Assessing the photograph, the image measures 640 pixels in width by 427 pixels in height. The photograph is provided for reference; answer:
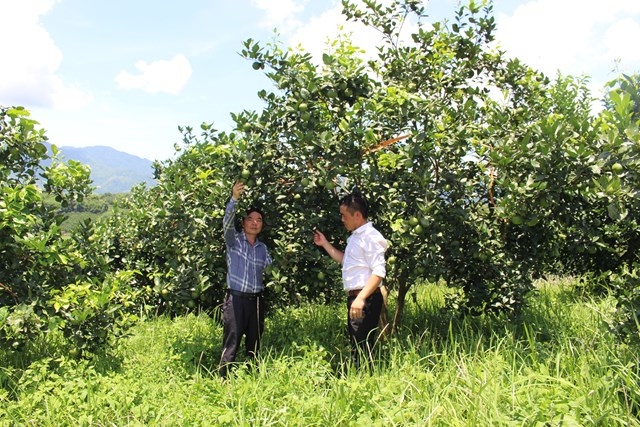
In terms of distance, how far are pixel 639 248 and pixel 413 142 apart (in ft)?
7.93

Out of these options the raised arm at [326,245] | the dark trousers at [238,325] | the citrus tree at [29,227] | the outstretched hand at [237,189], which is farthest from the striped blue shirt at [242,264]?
the citrus tree at [29,227]

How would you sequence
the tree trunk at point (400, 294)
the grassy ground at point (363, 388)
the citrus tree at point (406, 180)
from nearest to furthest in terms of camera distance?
the grassy ground at point (363, 388)
the citrus tree at point (406, 180)
the tree trunk at point (400, 294)

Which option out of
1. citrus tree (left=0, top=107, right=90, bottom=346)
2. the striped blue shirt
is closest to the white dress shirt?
the striped blue shirt

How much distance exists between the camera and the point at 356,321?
3553 millimetres

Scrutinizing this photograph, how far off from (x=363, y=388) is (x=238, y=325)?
49.4 inches

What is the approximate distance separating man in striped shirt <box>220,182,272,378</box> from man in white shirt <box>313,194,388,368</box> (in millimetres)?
774

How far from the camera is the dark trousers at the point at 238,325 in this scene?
384cm

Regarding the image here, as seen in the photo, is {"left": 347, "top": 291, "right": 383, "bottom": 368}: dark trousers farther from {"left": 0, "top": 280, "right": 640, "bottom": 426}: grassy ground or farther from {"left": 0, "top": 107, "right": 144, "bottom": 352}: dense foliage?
{"left": 0, "top": 107, "right": 144, "bottom": 352}: dense foliage

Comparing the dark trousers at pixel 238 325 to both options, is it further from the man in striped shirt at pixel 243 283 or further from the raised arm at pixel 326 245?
the raised arm at pixel 326 245

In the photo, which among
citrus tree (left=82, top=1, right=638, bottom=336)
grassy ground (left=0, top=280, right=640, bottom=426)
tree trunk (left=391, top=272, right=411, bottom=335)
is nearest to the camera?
grassy ground (left=0, top=280, right=640, bottom=426)

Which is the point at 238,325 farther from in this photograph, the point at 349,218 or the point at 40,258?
the point at 40,258

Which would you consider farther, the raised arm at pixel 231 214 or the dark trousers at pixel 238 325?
the dark trousers at pixel 238 325

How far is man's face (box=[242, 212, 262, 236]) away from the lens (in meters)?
3.95

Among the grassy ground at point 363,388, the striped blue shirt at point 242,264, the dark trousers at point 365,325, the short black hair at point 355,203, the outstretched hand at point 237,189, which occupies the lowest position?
the grassy ground at point 363,388
